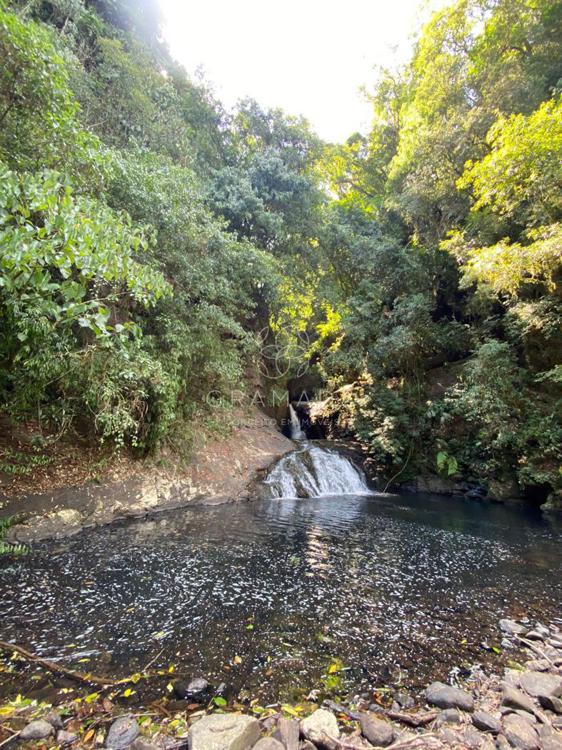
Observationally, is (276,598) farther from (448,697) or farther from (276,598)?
(448,697)

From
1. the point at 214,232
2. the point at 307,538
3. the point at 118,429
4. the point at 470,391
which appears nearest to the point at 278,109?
the point at 214,232

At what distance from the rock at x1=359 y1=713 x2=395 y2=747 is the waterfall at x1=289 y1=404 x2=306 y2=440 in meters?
17.6

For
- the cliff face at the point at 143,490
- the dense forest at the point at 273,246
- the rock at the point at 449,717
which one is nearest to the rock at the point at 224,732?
the rock at the point at 449,717

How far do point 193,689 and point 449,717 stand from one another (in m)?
1.94

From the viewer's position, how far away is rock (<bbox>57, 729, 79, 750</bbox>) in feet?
7.55

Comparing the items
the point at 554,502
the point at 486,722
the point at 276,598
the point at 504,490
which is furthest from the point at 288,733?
the point at 504,490

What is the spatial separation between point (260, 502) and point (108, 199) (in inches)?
338

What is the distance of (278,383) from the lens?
749 inches

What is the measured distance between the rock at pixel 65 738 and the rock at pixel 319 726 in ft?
4.90

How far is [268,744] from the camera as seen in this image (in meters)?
2.23

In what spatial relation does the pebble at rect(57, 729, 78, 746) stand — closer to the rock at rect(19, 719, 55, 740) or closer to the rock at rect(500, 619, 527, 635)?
the rock at rect(19, 719, 55, 740)

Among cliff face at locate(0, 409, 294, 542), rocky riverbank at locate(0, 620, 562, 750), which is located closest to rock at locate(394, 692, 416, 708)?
rocky riverbank at locate(0, 620, 562, 750)

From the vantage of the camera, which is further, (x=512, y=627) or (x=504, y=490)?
(x=504, y=490)

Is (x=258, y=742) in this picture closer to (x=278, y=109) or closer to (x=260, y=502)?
(x=260, y=502)
